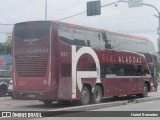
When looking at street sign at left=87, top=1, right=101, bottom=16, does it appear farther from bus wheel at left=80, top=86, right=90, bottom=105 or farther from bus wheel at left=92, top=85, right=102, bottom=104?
bus wheel at left=80, top=86, right=90, bottom=105

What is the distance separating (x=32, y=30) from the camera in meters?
19.7

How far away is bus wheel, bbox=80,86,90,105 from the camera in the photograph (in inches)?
819

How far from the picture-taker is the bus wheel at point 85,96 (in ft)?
68.3

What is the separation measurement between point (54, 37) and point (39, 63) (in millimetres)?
1355

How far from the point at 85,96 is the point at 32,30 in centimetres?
414

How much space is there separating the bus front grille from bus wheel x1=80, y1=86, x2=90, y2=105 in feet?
8.22

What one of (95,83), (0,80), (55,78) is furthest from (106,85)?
(0,80)

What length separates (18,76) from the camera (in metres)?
20.0

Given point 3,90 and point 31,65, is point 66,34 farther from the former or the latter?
point 3,90

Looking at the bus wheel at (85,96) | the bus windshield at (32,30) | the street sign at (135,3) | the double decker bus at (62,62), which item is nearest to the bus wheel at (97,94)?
the double decker bus at (62,62)

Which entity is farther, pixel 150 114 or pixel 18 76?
pixel 18 76

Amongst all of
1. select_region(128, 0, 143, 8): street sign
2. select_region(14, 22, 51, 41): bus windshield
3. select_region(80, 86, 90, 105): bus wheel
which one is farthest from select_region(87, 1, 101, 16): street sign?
select_region(14, 22, 51, 41): bus windshield

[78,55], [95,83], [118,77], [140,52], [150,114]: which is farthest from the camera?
[140,52]

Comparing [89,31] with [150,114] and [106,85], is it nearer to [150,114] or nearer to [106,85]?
[106,85]
